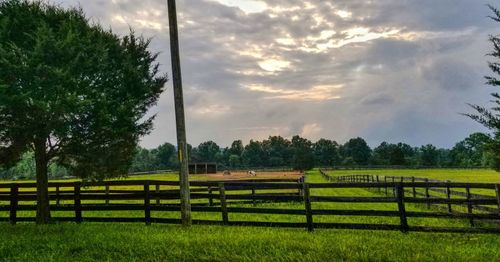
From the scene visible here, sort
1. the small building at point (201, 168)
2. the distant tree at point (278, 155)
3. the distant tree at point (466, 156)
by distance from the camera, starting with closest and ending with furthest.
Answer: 1. the small building at point (201, 168)
2. the distant tree at point (466, 156)
3. the distant tree at point (278, 155)

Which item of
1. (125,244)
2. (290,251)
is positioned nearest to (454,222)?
(290,251)

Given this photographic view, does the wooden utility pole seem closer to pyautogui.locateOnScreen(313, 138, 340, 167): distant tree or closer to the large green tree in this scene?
the large green tree

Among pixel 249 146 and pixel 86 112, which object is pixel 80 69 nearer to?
pixel 86 112

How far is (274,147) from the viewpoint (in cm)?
18988

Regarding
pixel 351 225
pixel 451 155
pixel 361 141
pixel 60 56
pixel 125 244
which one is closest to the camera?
pixel 125 244

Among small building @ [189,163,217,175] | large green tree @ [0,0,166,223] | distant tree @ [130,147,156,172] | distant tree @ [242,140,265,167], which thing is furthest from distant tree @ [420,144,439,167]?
large green tree @ [0,0,166,223]

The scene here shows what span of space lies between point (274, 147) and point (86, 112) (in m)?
175

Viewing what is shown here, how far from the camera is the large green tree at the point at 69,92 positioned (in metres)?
14.5

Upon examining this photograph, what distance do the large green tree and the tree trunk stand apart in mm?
34

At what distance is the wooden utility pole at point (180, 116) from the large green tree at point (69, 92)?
2.86 meters

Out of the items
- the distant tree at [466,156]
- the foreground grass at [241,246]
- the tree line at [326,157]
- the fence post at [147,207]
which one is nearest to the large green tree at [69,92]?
the fence post at [147,207]

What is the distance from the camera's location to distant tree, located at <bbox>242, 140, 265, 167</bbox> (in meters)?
184

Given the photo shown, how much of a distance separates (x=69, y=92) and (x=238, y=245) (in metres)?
8.22

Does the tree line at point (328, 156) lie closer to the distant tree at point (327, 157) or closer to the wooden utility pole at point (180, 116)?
the distant tree at point (327, 157)
